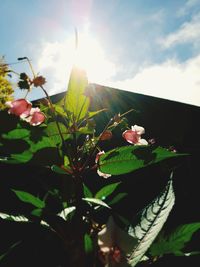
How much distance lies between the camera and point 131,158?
671 mm

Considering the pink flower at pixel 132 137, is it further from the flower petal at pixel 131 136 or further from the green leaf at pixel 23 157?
the green leaf at pixel 23 157

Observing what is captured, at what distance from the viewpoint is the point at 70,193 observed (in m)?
0.77

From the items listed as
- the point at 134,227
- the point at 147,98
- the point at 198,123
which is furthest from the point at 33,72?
the point at 198,123

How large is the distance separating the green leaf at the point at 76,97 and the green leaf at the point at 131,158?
0.15m

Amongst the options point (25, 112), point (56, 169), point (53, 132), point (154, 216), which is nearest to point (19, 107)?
point (25, 112)

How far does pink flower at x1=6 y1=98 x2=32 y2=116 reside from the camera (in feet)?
2.70

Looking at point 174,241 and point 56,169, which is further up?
point 56,169

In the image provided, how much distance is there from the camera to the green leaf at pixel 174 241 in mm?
589

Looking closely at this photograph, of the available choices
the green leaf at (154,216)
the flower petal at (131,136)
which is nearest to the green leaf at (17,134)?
the green leaf at (154,216)

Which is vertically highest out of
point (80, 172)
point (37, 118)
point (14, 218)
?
point (37, 118)

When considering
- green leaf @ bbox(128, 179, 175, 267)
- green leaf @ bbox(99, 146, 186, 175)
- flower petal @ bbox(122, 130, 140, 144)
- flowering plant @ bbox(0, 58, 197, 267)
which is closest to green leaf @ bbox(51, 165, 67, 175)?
flowering plant @ bbox(0, 58, 197, 267)

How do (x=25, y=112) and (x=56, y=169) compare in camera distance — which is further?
(x=25, y=112)

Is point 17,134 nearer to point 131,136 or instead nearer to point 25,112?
point 25,112

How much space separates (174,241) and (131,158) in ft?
0.67
